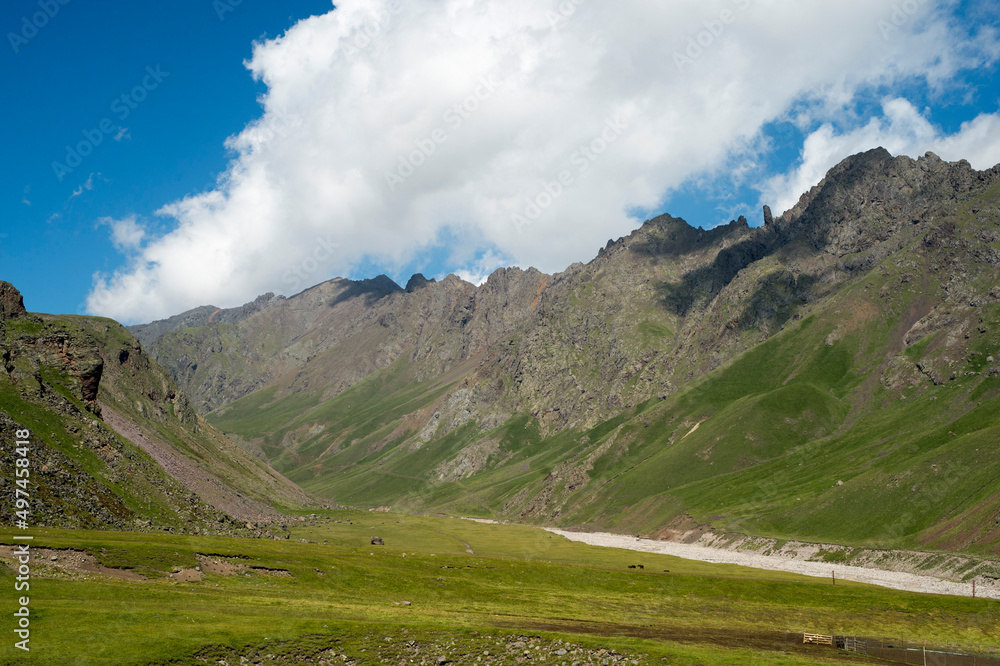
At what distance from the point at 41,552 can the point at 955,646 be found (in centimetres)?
8199

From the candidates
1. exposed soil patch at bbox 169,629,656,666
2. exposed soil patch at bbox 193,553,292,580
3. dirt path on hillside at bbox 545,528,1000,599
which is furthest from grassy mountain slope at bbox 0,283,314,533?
dirt path on hillside at bbox 545,528,1000,599

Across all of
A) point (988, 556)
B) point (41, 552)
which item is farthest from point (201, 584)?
point (988, 556)

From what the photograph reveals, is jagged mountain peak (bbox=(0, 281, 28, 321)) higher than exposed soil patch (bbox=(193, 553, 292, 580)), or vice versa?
jagged mountain peak (bbox=(0, 281, 28, 321))

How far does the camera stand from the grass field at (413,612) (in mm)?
40000

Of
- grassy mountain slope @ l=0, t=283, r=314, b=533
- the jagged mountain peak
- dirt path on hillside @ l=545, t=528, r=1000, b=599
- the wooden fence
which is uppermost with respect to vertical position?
the jagged mountain peak

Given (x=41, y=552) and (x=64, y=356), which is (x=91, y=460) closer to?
(x=64, y=356)

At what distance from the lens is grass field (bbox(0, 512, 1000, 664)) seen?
40.0m

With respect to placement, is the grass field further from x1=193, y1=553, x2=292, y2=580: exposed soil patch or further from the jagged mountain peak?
the jagged mountain peak

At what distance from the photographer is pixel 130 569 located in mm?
57781

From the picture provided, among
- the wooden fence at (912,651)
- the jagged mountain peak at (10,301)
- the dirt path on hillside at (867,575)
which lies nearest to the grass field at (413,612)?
the wooden fence at (912,651)

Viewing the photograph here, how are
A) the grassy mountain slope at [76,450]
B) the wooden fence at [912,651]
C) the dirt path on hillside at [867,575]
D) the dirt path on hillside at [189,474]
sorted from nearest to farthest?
the wooden fence at [912,651] < the grassy mountain slope at [76,450] < the dirt path on hillside at [867,575] < the dirt path on hillside at [189,474]

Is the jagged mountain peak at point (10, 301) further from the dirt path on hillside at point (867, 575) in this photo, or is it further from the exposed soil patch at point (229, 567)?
the dirt path on hillside at point (867, 575)

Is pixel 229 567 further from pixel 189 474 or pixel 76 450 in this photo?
pixel 189 474

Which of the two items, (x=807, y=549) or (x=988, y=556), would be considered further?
(x=807, y=549)
